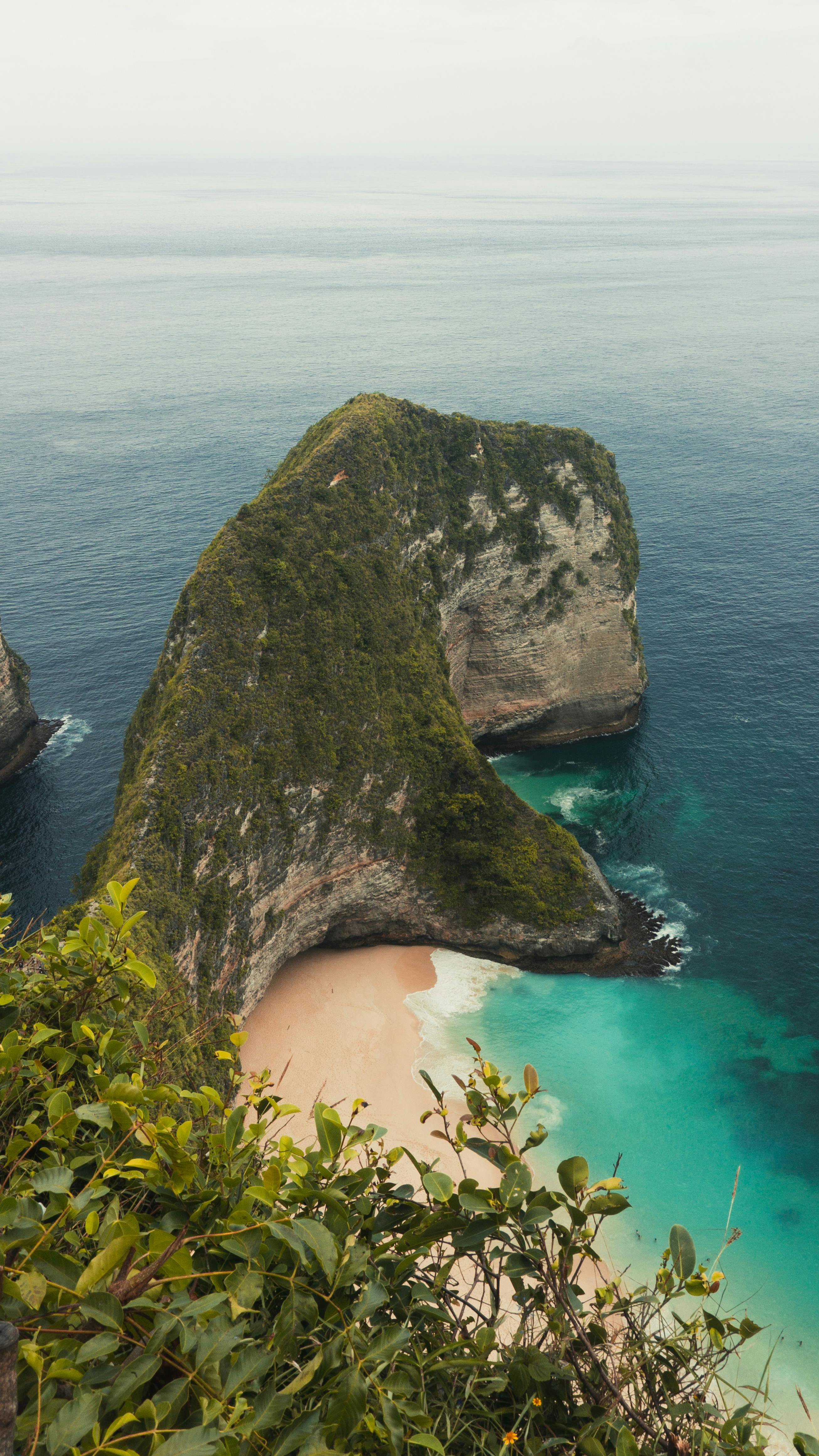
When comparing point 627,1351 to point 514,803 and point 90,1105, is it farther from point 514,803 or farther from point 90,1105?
point 514,803

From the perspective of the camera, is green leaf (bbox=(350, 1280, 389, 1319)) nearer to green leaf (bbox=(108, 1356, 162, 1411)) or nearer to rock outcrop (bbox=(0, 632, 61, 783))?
green leaf (bbox=(108, 1356, 162, 1411))

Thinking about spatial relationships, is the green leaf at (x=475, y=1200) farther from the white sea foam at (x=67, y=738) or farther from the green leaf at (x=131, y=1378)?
the white sea foam at (x=67, y=738)

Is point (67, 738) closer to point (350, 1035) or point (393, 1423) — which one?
point (350, 1035)

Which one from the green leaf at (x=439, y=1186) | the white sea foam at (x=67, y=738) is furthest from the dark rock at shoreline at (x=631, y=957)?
the green leaf at (x=439, y=1186)

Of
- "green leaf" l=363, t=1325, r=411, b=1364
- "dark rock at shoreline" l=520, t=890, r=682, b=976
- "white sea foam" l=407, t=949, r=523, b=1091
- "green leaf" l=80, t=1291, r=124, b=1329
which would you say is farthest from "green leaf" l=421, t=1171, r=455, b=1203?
"dark rock at shoreline" l=520, t=890, r=682, b=976

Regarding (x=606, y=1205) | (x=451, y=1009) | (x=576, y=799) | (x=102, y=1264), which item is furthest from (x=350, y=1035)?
(x=102, y=1264)

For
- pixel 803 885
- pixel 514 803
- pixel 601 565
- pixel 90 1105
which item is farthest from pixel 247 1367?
pixel 601 565
